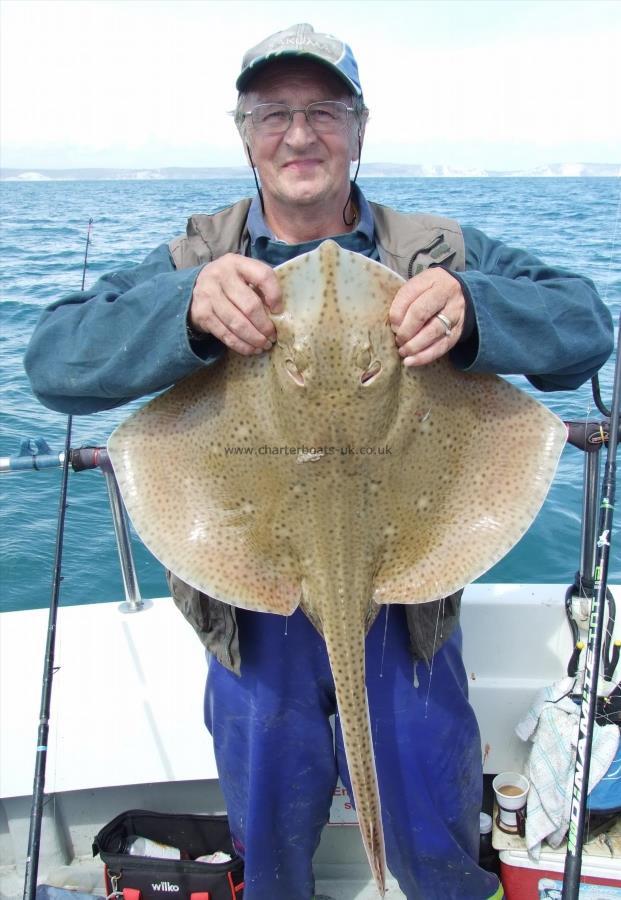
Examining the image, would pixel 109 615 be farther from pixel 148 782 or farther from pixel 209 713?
pixel 209 713

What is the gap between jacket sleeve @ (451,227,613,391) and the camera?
206 cm

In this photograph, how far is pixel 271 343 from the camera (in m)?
1.97

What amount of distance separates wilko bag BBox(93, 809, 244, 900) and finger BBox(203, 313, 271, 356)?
2.45 m

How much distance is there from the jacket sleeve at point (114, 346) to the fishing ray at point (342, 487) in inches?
4.5

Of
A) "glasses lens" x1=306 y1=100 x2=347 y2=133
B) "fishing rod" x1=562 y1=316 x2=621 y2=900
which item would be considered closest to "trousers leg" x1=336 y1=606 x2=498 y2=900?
"fishing rod" x1=562 y1=316 x2=621 y2=900

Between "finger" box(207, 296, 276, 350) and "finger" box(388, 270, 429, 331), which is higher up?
"finger" box(388, 270, 429, 331)

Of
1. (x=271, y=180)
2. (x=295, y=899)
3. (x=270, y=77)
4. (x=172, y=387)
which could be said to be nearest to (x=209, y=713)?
→ (x=295, y=899)

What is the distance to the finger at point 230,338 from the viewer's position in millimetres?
1947

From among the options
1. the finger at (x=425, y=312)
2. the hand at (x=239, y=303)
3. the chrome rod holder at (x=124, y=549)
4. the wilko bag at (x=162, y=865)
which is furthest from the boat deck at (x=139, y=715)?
the hand at (x=239, y=303)

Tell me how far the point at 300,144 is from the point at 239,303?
2.52 ft

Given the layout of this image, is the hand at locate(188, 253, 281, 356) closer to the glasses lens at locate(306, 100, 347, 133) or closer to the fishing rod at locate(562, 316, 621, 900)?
the glasses lens at locate(306, 100, 347, 133)

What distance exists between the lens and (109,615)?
12.3 feet

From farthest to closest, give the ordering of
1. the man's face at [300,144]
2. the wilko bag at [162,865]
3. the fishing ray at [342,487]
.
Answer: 1. the wilko bag at [162,865]
2. the man's face at [300,144]
3. the fishing ray at [342,487]

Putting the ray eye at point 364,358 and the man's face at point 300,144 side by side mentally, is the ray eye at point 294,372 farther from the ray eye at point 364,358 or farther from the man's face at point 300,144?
the man's face at point 300,144
